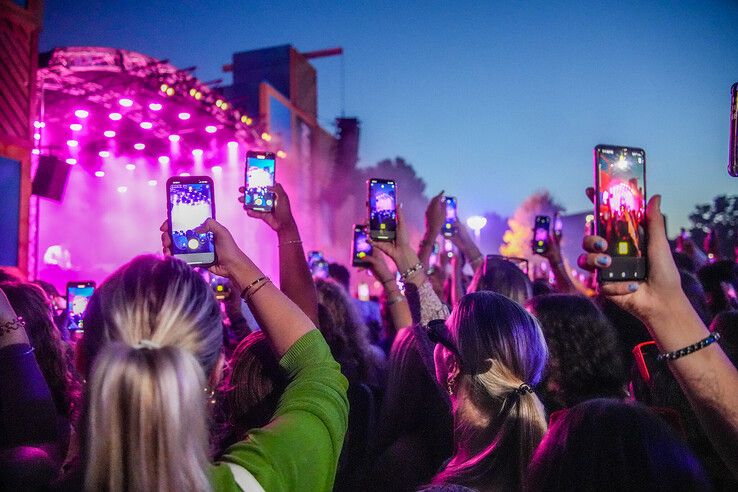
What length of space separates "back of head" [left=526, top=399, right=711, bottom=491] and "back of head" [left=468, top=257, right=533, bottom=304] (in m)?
2.12

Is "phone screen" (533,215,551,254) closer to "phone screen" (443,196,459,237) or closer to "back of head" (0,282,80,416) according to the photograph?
"phone screen" (443,196,459,237)

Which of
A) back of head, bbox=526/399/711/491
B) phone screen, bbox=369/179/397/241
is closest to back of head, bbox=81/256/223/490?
back of head, bbox=526/399/711/491

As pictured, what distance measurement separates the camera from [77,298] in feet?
17.2

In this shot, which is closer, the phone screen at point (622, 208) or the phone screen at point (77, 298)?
the phone screen at point (622, 208)

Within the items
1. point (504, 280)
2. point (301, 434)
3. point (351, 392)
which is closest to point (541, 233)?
point (504, 280)

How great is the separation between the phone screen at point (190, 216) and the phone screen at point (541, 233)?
3587 mm

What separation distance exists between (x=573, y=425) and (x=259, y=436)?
0.79 m

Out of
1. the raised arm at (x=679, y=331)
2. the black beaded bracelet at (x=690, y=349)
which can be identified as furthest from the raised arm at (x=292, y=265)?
the black beaded bracelet at (x=690, y=349)

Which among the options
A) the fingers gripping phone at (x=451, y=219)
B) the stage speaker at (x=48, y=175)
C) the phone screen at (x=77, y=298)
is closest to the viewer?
the phone screen at (x=77, y=298)

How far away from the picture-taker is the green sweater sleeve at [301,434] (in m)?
1.44

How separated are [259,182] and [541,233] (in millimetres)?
3387

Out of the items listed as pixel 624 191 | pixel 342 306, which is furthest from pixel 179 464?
pixel 342 306

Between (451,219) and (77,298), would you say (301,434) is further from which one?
(77,298)

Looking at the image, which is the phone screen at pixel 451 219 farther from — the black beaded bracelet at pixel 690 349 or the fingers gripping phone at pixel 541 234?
the black beaded bracelet at pixel 690 349
